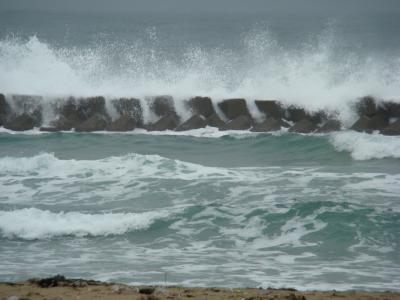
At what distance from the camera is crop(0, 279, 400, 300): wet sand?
8.16 metres

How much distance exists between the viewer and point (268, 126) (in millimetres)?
22141

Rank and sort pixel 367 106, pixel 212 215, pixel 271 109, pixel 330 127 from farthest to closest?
pixel 271 109 → pixel 367 106 → pixel 330 127 → pixel 212 215

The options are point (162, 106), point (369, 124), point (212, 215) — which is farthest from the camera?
point (162, 106)

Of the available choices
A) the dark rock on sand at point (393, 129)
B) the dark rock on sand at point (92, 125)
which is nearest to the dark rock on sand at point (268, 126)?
the dark rock on sand at point (393, 129)

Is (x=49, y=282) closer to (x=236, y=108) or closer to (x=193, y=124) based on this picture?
(x=193, y=124)

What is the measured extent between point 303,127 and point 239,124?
188 cm

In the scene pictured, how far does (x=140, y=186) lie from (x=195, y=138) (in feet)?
21.9

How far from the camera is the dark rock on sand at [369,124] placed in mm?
20953

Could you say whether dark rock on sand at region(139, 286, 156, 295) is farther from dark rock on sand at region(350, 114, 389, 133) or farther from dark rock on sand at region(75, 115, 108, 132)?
dark rock on sand at region(75, 115, 108, 132)

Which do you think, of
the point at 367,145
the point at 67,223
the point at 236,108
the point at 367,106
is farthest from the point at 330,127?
the point at 67,223

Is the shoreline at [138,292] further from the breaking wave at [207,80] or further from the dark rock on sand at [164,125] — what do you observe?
the breaking wave at [207,80]

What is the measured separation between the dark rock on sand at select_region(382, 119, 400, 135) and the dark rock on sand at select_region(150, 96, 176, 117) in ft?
22.4

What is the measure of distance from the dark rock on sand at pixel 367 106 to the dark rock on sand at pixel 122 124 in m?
6.29

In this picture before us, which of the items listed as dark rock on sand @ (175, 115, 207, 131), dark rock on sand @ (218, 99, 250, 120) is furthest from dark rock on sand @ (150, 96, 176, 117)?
dark rock on sand @ (218, 99, 250, 120)
